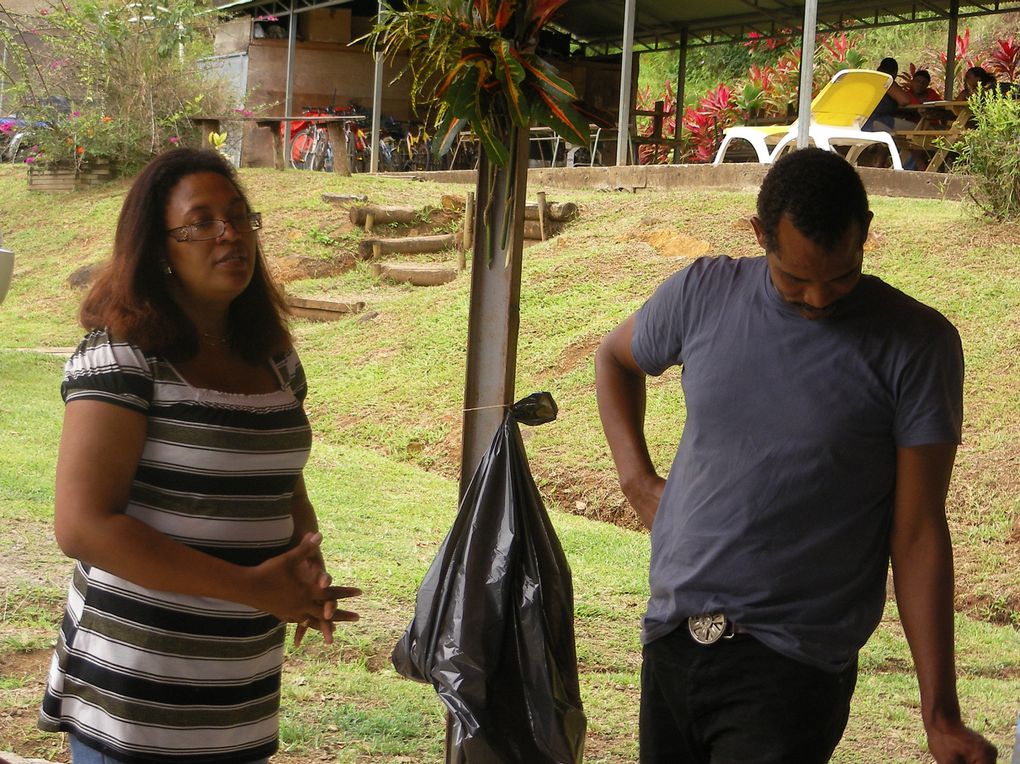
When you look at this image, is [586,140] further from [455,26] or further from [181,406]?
[181,406]

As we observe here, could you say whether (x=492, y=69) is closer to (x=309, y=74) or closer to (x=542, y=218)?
(x=542, y=218)

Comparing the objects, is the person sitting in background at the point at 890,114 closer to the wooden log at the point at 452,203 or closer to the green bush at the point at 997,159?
the green bush at the point at 997,159

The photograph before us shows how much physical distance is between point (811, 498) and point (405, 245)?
10576mm

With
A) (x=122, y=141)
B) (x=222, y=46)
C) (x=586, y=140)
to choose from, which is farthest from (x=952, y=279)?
(x=222, y=46)

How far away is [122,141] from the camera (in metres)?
16.9

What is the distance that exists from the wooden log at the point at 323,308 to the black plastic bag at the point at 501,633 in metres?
8.59

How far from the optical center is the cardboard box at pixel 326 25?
2072cm

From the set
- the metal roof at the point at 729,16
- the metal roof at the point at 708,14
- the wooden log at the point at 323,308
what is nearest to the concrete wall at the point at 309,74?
the metal roof at the point at 708,14

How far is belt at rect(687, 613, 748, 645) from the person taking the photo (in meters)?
2.16

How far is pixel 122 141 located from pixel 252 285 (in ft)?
51.7

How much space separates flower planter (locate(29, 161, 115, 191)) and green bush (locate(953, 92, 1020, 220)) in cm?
1242

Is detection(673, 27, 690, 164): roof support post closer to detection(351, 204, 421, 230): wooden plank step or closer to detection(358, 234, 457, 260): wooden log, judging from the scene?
detection(351, 204, 421, 230): wooden plank step

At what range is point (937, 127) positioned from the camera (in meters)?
13.5

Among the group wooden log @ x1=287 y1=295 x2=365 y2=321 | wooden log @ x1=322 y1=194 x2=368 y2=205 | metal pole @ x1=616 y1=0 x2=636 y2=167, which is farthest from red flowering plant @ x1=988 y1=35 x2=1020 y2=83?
wooden log @ x1=287 y1=295 x2=365 y2=321
